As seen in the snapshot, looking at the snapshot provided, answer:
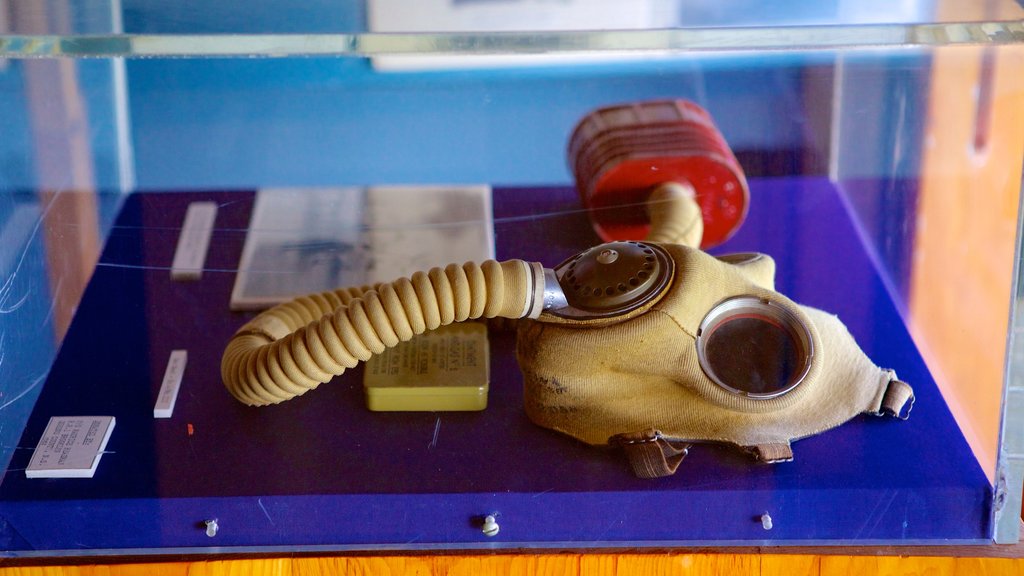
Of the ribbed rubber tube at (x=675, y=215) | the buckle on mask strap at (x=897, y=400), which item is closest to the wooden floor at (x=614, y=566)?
the buckle on mask strap at (x=897, y=400)

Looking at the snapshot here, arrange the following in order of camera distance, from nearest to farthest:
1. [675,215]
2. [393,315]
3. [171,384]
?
[393,315]
[171,384]
[675,215]

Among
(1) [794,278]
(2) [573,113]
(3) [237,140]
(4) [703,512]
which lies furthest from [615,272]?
(3) [237,140]

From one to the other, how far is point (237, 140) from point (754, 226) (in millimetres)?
592

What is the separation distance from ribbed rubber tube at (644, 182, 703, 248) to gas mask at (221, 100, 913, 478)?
0.16m

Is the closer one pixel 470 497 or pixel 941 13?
pixel 941 13

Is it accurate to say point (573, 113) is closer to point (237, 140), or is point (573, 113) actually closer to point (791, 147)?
point (791, 147)

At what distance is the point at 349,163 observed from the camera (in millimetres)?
1299

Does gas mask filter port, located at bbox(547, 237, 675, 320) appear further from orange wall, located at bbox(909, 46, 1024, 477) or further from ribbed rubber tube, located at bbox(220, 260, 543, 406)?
orange wall, located at bbox(909, 46, 1024, 477)

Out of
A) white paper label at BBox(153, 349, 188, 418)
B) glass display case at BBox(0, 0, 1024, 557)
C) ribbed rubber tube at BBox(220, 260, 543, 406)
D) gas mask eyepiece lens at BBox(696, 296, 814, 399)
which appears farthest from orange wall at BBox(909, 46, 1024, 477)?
white paper label at BBox(153, 349, 188, 418)

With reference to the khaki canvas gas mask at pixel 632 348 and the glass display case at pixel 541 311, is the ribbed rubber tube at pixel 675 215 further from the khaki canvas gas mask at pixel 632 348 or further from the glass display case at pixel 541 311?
the khaki canvas gas mask at pixel 632 348

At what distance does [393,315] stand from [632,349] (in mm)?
187

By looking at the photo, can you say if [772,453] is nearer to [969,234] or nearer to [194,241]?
[969,234]

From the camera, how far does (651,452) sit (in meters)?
0.87

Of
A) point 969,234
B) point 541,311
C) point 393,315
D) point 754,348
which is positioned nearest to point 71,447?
point 393,315
